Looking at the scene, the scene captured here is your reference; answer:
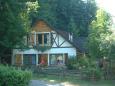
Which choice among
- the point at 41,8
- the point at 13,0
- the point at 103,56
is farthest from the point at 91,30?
→ the point at 41,8

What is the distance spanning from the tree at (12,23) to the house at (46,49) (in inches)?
342

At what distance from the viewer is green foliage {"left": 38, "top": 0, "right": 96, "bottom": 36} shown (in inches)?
2968

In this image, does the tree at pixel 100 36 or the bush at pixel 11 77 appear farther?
the tree at pixel 100 36

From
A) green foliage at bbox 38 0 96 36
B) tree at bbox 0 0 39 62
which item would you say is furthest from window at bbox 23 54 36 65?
green foliage at bbox 38 0 96 36

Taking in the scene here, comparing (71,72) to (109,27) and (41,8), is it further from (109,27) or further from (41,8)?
(41,8)

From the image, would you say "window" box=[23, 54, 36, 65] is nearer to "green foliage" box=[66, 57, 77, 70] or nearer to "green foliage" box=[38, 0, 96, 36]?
"green foliage" box=[66, 57, 77, 70]

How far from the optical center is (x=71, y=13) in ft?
253

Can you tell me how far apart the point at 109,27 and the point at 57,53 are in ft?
47.9

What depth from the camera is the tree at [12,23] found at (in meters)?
42.1

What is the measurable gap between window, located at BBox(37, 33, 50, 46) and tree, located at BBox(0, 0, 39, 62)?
9.01m

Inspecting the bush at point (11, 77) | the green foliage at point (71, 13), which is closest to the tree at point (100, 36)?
the bush at point (11, 77)

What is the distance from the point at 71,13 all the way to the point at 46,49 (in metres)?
23.5

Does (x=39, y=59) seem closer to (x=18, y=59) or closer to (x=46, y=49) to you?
(x=46, y=49)

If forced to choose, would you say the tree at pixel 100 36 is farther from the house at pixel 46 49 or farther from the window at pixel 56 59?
the window at pixel 56 59
